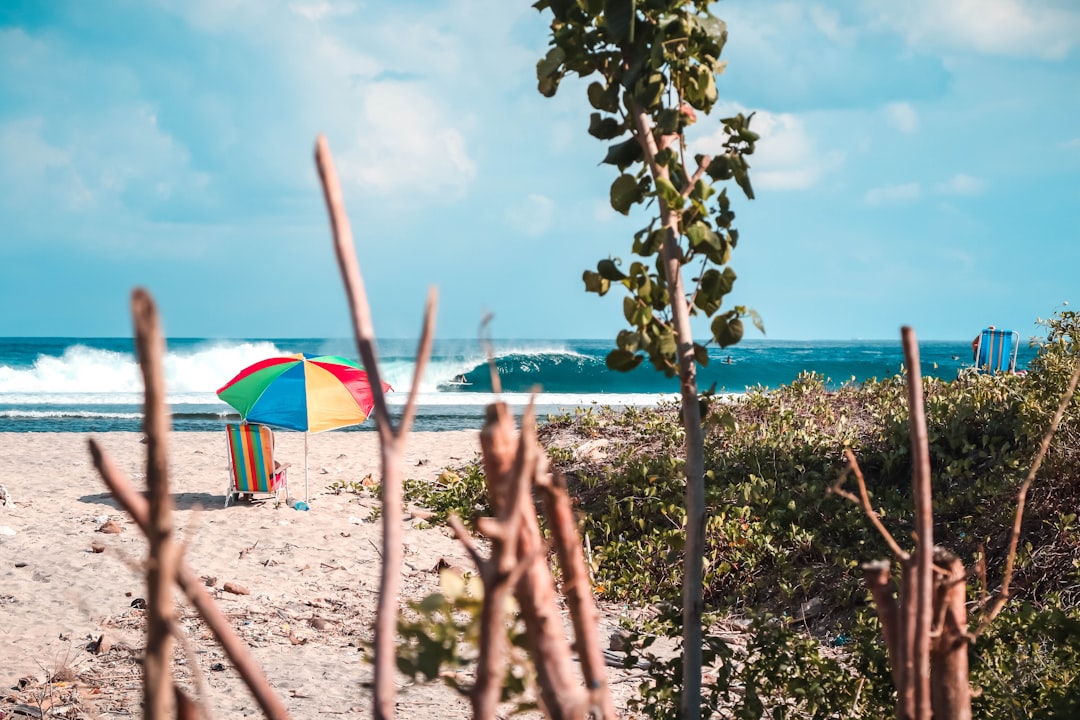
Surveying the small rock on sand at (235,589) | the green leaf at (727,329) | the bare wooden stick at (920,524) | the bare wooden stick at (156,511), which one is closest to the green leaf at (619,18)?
the green leaf at (727,329)

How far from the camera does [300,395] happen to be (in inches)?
302

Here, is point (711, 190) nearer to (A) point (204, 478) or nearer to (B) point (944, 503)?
(B) point (944, 503)

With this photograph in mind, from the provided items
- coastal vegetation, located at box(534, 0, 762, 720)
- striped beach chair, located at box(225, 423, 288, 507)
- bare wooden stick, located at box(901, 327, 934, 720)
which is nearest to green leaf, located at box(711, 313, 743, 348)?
coastal vegetation, located at box(534, 0, 762, 720)

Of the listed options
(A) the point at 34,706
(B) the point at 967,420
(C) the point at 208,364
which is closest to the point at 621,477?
(B) the point at 967,420

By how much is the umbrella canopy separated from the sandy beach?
0.80 metres

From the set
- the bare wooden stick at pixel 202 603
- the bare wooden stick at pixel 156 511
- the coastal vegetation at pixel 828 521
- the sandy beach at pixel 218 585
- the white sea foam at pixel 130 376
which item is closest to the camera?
the bare wooden stick at pixel 156 511

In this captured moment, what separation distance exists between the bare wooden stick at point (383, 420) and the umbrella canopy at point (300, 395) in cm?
668

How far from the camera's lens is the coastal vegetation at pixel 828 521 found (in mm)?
2580

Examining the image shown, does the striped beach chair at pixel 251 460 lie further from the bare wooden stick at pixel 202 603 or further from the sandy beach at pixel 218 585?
the bare wooden stick at pixel 202 603

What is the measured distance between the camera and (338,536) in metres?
6.87

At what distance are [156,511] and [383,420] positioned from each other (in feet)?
0.81

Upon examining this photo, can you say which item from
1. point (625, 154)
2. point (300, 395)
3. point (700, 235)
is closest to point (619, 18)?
point (625, 154)

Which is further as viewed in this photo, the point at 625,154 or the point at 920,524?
the point at 625,154

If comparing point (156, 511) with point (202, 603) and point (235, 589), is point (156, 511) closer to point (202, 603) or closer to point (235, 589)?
point (202, 603)
